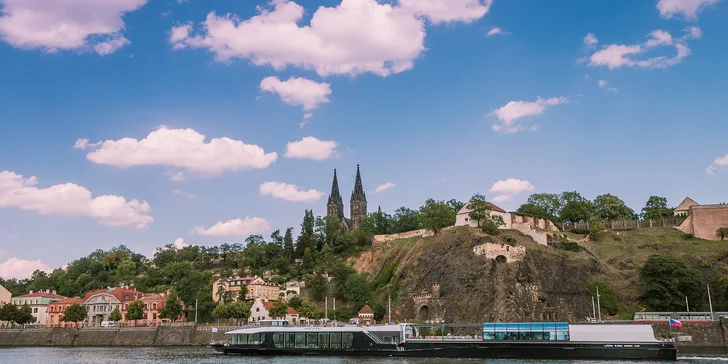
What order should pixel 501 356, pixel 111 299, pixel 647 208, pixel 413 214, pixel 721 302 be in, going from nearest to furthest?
1. pixel 501 356
2. pixel 721 302
3. pixel 111 299
4. pixel 647 208
5. pixel 413 214

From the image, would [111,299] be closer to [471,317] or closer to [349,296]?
[349,296]

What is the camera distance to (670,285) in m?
94.8

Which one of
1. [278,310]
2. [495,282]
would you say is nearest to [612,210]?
[495,282]

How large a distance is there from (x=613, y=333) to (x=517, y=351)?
973 cm

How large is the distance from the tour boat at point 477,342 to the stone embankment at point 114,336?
23.3 metres

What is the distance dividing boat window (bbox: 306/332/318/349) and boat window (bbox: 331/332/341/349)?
2.01m

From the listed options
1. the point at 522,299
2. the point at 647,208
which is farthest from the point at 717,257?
the point at 522,299

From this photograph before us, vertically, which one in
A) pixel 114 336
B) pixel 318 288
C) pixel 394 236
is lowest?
pixel 114 336

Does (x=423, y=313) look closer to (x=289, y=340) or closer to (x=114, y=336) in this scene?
(x=289, y=340)

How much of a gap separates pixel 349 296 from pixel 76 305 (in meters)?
52.0

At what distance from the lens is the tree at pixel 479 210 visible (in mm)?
115825

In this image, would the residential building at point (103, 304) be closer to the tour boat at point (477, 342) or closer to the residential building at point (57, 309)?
the residential building at point (57, 309)

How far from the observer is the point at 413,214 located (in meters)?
162

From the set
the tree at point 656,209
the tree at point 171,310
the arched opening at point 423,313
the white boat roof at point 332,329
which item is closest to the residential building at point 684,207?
the tree at point 656,209
